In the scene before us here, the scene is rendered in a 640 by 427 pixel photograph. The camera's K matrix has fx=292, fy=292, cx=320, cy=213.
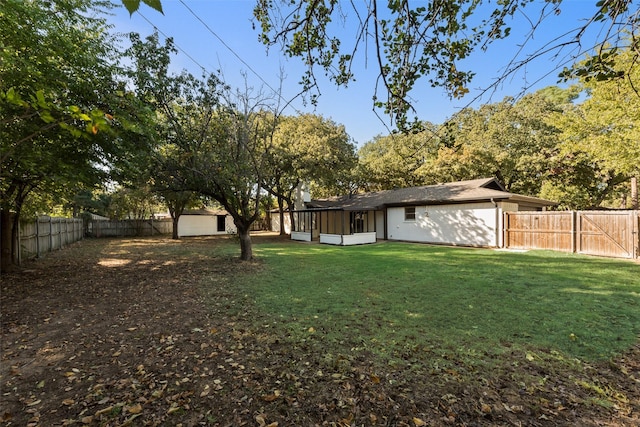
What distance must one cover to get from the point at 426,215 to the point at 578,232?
21.6 feet

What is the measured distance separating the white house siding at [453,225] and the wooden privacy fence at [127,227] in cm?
2032

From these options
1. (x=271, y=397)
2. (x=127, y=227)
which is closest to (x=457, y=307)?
(x=271, y=397)

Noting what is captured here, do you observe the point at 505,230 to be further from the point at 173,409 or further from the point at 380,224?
the point at 173,409

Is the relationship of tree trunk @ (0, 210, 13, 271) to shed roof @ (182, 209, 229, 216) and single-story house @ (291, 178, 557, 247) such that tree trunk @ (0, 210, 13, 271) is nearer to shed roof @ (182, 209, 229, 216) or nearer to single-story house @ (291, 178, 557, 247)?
single-story house @ (291, 178, 557, 247)

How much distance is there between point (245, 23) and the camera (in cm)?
345

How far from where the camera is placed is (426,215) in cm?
1662

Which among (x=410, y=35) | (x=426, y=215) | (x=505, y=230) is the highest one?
(x=410, y=35)

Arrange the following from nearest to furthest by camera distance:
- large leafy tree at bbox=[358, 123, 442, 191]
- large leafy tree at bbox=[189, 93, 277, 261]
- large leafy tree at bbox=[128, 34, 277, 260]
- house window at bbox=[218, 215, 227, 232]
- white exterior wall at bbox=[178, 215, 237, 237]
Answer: large leafy tree at bbox=[128, 34, 277, 260] < large leafy tree at bbox=[189, 93, 277, 261] < large leafy tree at bbox=[358, 123, 442, 191] < white exterior wall at bbox=[178, 215, 237, 237] < house window at bbox=[218, 215, 227, 232]

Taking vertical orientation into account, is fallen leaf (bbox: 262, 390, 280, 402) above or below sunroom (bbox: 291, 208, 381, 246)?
below

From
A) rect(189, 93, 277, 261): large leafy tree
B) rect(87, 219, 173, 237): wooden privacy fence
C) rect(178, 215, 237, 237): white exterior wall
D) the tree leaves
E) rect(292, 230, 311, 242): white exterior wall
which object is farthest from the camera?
rect(178, 215, 237, 237): white exterior wall

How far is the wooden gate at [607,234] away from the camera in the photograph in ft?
34.1

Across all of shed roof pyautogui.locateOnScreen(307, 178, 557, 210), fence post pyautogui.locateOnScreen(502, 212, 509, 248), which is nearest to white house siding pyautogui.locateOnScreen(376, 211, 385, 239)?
shed roof pyautogui.locateOnScreen(307, 178, 557, 210)

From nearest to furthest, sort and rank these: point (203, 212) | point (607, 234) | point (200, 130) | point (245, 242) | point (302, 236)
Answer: point (200, 130) < point (245, 242) < point (607, 234) < point (302, 236) < point (203, 212)

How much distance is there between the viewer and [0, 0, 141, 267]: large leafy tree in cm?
511
